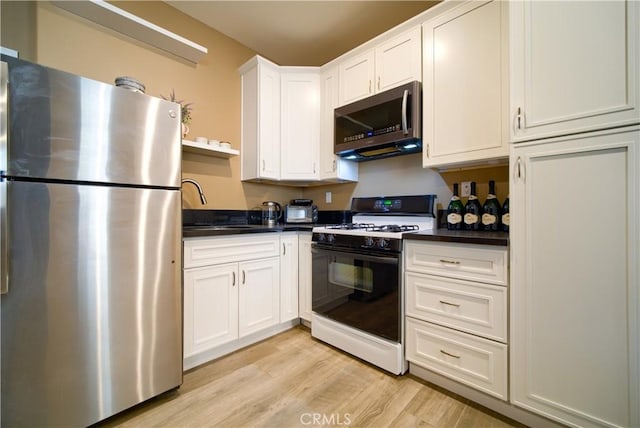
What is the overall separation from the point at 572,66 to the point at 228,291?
2.21 m

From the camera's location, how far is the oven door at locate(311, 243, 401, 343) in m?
1.63

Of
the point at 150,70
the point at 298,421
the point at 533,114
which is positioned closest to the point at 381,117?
the point at 533,114

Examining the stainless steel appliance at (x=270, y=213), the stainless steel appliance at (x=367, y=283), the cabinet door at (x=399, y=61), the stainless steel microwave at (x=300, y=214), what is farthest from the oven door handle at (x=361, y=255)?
the cabinet door at (x=399, y=61)

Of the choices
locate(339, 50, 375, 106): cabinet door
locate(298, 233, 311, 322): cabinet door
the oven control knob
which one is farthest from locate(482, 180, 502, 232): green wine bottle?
locate(298, 233, 311, 322): cabinet door

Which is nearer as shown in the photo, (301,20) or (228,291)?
(228,291)

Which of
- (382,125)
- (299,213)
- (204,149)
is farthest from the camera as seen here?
(299,213)

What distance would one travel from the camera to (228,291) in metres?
1.85

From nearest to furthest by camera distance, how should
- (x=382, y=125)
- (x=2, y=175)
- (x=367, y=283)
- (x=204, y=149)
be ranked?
1. (x=2, y=175)
2. (x=367, y=283)
3. (x=382, y=125)
4. (x=204, y=149)

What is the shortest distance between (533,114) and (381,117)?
0.99 meters

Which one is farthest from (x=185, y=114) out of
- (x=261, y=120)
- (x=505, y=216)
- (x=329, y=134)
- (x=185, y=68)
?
(x=505, y=216)

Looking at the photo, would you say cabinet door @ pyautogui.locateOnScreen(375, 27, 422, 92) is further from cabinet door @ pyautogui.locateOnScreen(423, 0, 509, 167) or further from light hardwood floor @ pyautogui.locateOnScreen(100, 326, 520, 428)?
light hardwood floor @ pyautogui.locateOnScreen(100, 326, 520, 428)

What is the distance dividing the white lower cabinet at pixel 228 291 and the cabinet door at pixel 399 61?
59.1 inches

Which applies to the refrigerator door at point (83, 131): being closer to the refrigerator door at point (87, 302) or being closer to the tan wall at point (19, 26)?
the refrigerator door at point (87, 302)

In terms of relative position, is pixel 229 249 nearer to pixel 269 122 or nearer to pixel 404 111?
pixel 269 122
